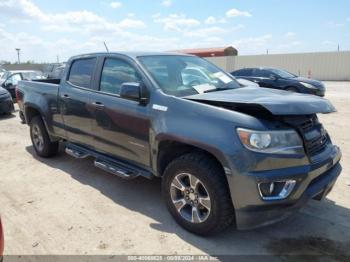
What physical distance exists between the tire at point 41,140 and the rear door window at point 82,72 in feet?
4.24

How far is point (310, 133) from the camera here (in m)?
3.48

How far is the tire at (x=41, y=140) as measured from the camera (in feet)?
20.6

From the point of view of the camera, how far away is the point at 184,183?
3699 mm

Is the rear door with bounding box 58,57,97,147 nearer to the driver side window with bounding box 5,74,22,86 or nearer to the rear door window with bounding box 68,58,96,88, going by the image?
the rear door window with bounding box 68,58,96,88

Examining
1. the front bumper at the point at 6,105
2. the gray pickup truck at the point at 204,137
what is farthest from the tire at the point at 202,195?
the front bumper at the point at 6,105

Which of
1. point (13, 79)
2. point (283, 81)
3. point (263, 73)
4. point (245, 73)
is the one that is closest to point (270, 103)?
point (283, 81)

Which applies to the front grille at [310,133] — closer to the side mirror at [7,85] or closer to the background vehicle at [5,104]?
the background vehicle at [5,104]

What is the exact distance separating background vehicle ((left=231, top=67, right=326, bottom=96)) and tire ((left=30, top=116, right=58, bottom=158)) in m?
10.0

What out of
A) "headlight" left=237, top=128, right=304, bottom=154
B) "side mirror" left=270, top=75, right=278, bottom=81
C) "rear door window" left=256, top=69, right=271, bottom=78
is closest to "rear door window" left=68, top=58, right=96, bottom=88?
"headlight" left=237, top=128, right=304, bottom=154

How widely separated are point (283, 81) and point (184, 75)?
10865mm

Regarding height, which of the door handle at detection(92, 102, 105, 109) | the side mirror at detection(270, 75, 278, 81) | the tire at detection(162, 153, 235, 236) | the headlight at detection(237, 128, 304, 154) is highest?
the door handle at detection(92, 102, 105, 109)

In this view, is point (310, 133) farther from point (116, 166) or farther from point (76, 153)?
point (76, 153)

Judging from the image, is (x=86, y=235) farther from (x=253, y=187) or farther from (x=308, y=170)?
(x=308, y=170)

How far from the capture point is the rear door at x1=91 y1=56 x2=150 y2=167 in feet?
13.5
